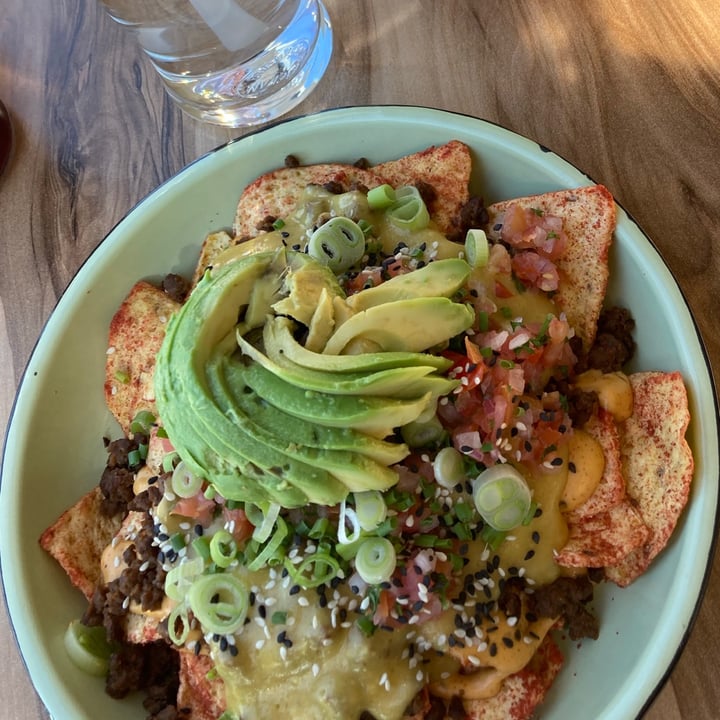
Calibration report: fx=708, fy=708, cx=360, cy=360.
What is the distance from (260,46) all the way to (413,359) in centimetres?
160

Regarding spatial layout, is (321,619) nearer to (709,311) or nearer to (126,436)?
(126,436)

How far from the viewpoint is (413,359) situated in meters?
1.70

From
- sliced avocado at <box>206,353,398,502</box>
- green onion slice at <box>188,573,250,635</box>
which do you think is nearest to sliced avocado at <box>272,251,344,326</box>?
sliced avocado at <box>206,353,398,502</box>

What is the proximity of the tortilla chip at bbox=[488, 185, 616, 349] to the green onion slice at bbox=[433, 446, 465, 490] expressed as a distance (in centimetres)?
62

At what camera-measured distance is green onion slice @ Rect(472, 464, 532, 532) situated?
1.80 meters

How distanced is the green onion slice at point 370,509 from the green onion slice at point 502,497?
0.26 m

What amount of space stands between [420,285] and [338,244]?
0.38m

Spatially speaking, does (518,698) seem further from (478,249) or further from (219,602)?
(478,249)

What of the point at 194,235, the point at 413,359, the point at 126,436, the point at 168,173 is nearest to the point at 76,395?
the point at 126,436

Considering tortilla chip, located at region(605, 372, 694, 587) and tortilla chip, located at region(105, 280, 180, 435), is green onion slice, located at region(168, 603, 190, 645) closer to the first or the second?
tortilla chip, located at region(105, 280, 180, 435)

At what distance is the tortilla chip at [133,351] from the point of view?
2.35 metres

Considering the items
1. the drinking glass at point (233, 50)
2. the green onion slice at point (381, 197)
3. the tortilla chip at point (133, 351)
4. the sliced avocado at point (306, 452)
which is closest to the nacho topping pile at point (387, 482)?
the sliced avocado at point (306, 452)

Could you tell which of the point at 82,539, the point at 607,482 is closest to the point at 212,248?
the point at 82,539

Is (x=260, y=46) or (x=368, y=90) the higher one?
(x=260, y=46)
